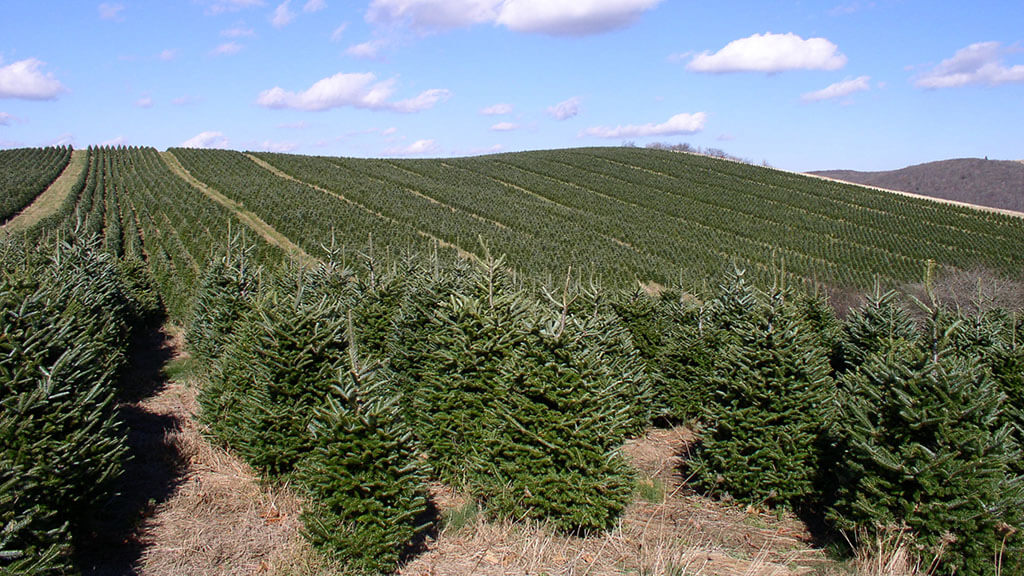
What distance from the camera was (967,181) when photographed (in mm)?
93438

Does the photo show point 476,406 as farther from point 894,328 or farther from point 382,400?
point 894,328

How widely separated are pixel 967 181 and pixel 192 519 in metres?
111

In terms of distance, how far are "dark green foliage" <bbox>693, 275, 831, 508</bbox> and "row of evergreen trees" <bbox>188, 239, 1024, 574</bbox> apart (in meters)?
0.02

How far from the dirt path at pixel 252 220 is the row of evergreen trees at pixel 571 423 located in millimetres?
18247

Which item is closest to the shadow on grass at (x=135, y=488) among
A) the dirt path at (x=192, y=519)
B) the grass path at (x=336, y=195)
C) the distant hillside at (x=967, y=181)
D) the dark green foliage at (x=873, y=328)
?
the dirt path at (x=192, y=519)

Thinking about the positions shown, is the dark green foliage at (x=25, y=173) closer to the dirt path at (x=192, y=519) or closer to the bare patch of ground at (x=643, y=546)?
the dirt path at (x=192, y=519)

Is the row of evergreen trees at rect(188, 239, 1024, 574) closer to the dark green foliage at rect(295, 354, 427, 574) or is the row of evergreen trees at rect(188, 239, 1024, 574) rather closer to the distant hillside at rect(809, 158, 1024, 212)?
the dark green foliage at rect(295, 354, 427, 574)

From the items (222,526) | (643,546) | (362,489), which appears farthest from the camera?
(222,526)

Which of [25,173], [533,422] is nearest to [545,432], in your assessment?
[533,422]

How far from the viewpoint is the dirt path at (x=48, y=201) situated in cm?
3562

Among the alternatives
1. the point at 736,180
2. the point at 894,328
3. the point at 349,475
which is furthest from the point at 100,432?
the point at 736,180

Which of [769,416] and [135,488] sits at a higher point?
[769,416]

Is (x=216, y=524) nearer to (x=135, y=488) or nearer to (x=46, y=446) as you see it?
(x=135, y=488)

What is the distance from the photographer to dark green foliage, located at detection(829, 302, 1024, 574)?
5.99 metres
